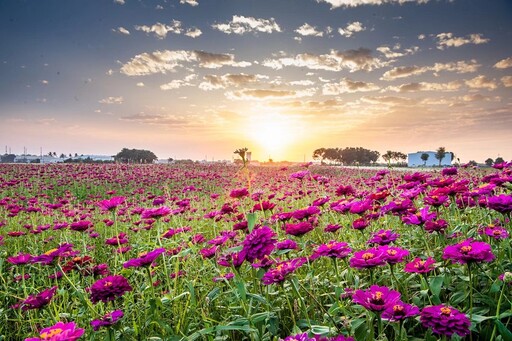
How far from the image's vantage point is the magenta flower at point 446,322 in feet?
4.24

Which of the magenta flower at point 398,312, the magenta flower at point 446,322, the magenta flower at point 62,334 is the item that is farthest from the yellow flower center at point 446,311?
the magenta flower at point 62,334

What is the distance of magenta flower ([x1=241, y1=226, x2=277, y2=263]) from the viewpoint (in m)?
1.44

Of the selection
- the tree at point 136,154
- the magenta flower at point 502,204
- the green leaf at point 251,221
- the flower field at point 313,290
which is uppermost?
the tree at point 136,154

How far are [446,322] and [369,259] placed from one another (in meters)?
0.40

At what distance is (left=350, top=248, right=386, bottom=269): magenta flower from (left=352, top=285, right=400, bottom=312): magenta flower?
18cm

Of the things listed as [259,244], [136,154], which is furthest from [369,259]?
[136,154]

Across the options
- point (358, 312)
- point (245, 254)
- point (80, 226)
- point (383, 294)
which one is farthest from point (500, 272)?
point (80, 226)

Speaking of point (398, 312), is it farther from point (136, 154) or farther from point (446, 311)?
point (136, 154)

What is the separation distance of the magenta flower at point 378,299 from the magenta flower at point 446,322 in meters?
0.17

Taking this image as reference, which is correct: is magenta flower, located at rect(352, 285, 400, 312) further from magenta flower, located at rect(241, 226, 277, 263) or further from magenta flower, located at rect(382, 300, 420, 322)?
magenta flower, located at rect(241, 226, 277, 263)

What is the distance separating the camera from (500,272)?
2.16m

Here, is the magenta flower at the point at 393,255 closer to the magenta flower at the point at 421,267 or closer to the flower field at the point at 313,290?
the flower field at the point at 313,290

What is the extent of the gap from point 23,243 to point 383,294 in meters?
6.27

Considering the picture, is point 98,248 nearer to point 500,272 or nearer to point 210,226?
point 210,226
